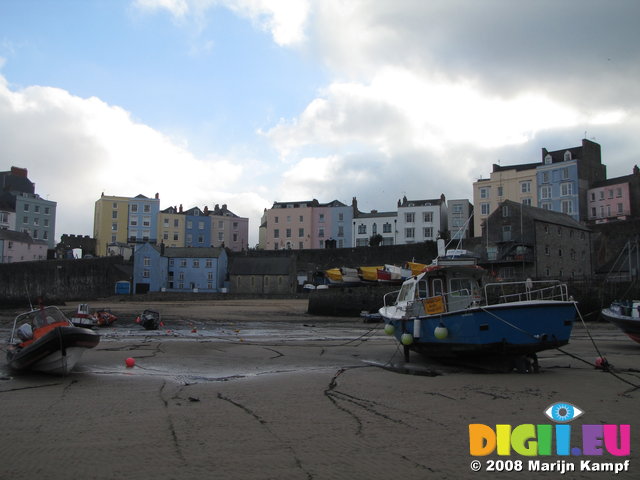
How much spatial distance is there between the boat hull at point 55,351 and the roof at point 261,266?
167ft

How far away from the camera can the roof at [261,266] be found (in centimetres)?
6426

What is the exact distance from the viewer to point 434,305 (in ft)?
48.1

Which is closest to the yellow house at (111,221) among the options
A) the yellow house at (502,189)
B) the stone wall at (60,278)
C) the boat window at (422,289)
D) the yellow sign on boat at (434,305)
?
the stone wall at (60,278)

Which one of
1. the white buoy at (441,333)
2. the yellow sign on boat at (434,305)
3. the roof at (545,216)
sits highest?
the roof at (545,216)

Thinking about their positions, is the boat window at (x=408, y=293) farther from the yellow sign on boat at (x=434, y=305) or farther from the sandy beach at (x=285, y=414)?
the sandy beach at (x=285, y=414)

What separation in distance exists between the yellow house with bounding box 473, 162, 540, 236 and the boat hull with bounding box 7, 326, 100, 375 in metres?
62.1

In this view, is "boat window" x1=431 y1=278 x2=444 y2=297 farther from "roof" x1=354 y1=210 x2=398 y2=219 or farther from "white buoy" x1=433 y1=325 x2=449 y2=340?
"roof" x1=354 y1=210 x2=398 y2=219

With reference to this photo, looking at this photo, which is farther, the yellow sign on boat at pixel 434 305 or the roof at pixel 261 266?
the roof at pixel 261 266

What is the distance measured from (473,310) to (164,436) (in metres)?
8.43

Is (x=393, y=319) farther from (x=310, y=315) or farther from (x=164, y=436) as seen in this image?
A: (x=310, y=315)

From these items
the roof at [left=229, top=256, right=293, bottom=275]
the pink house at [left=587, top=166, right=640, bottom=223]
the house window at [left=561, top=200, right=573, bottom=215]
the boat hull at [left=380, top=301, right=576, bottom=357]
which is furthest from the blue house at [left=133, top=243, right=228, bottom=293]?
the boat hull at [left=380, top=301, right=576, bottom=357]

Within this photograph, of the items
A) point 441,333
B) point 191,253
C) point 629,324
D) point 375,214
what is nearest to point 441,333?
point 441,333

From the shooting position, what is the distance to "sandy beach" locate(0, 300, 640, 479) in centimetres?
590

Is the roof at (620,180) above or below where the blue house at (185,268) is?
above
